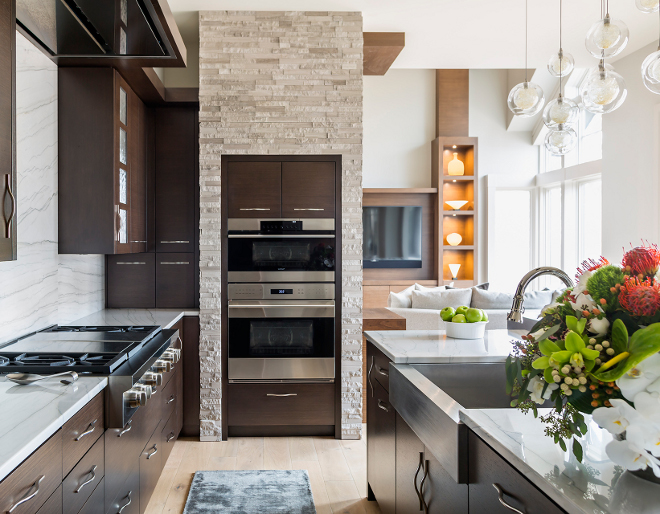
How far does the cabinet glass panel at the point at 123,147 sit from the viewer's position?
9.95ft

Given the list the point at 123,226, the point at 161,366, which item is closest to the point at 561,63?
the point at 161,366

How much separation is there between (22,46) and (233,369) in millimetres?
2299

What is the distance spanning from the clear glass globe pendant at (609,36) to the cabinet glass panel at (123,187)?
2.54 metres

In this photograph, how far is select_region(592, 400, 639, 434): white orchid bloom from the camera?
802 millimetres

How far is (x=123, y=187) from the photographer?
10.2 feet

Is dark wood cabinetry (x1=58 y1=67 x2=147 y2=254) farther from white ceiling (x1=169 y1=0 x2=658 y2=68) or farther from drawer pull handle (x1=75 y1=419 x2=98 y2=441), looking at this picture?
drawer pull handle (x1=75 y1=419 x2=98 y2=441)

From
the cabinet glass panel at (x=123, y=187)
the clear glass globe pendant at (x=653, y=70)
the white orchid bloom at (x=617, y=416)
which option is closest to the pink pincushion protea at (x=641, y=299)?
the white orchid bloom at (x=617, y=416)

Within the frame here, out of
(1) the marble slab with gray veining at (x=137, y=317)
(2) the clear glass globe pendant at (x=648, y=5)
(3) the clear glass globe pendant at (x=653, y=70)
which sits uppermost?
(2) the clear glass globe pendant at (x=648, y=5)

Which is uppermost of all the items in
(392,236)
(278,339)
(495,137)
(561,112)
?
(495,137)

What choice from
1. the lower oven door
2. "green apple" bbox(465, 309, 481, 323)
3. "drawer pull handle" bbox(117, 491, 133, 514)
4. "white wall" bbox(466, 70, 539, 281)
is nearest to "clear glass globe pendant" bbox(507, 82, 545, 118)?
"green apple" bbox(465, 309, 481, 323)

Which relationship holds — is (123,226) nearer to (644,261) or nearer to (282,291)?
(282,291)

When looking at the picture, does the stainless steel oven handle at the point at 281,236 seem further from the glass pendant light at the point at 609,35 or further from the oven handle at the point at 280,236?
the glass pendant light at the point at 609,35

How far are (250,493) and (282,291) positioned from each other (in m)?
1.34

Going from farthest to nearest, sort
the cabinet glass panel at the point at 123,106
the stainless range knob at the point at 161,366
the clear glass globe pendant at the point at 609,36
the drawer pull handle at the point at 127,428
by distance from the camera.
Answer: the cabinet glass panel at the point at 123,106, the stainless range knob at the point at 161,366, the drawer pull handle at the point at 127,428, the clear glass globe pendant at the point at 609,36
